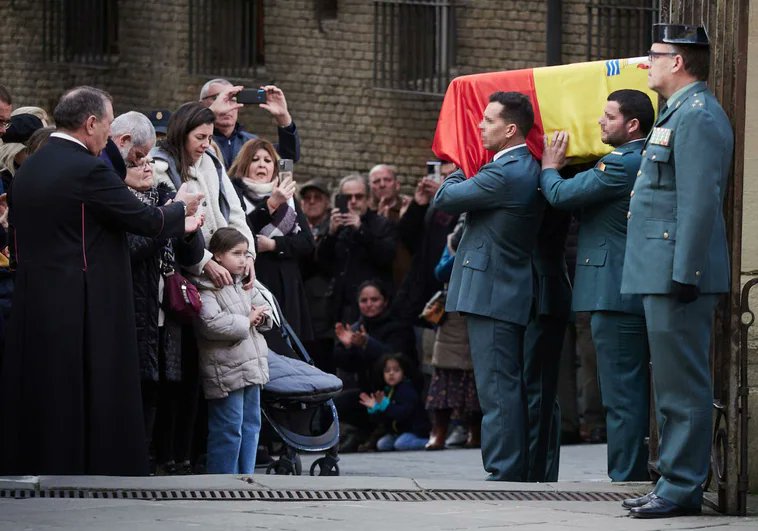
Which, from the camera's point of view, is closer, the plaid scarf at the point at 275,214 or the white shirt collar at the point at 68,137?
the white shirt collar at the point at 68,137

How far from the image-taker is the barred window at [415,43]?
2202 centimetres

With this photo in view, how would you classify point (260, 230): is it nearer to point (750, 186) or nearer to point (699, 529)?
point (750, 186)

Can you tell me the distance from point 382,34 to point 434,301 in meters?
8.92

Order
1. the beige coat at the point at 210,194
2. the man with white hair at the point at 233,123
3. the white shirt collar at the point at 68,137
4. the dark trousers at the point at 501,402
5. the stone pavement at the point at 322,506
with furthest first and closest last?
the man with white hair at the point at 233,123
the beige coat at the point at 210,194
the dark trousers at the point at 501,402
the white shirt collar at the point at 68,137
the stone pavement at the point at 322,506

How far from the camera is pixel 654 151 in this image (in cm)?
812

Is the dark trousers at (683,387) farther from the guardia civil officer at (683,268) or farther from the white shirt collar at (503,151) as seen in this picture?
the white shirt collar at (503,151)

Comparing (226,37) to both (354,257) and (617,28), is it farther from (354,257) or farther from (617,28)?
(354,257)

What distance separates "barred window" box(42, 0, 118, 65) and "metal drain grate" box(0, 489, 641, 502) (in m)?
16.5

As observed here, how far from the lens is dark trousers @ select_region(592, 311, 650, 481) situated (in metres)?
9.50

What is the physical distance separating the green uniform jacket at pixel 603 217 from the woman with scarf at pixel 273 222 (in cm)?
267

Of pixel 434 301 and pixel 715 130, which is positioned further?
pixel 434 301

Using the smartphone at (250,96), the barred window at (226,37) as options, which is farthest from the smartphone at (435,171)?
the barred window at (226,37)

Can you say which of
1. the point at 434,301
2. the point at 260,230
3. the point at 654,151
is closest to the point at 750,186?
the point at 654,151

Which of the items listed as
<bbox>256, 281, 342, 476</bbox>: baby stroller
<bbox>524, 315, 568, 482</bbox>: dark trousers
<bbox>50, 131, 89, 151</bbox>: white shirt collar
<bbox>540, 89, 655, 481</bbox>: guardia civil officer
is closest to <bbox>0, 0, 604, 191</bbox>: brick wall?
<bbox>256, 281, 342, 476</bbox>: baby stroller
